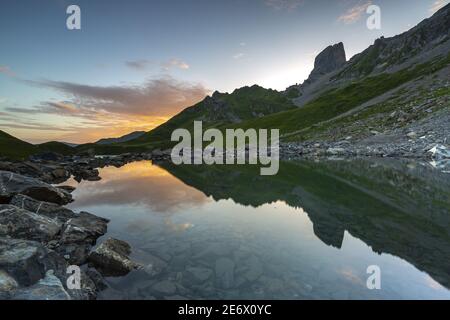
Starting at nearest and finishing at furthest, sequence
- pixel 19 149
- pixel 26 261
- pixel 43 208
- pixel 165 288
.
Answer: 1. pixel 26 261
2. pixel 165 288
3. pixel 43 208
4. pixel 19 149

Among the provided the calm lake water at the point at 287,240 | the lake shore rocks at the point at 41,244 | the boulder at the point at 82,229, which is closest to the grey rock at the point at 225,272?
the calm lake water at the point at 287,240

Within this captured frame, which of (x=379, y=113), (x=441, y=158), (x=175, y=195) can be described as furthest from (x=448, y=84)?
(x=175, y=195)

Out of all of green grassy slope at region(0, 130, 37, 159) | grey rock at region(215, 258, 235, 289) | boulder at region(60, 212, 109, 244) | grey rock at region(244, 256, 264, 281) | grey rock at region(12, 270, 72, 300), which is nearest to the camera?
grey rock at region(12, 270, 72, 300)

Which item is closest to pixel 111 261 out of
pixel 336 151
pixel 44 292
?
pixel 44 292

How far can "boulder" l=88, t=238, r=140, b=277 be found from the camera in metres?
12.3

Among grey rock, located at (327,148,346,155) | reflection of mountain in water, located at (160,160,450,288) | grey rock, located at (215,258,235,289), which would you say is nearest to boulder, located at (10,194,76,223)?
grey rock, located at (215,258,235,289)

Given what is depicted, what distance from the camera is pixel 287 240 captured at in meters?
16.0

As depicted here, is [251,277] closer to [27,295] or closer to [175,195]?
[27,295]

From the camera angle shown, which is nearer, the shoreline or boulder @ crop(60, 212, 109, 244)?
the shoreline

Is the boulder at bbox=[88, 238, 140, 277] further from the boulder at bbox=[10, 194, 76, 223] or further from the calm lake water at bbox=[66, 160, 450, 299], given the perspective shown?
the boulder at bbox=[10, 194, 76, 223]

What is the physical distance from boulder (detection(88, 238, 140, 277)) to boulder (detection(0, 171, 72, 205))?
1224 centimetres

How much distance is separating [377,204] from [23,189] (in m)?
27.1

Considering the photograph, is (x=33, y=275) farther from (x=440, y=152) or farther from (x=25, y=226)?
(x=440, y=152)

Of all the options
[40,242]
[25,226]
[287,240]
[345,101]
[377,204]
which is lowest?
[287,240]
